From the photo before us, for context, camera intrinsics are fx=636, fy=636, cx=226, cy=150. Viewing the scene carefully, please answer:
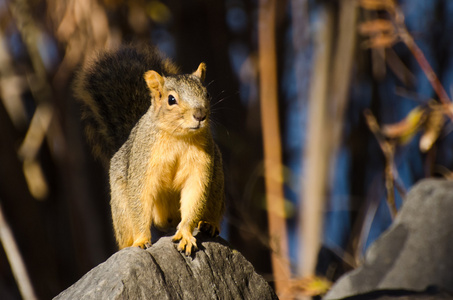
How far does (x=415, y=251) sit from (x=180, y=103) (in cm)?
92

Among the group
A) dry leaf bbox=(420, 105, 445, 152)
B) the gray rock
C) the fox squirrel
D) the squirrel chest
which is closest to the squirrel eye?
the fox squirrel

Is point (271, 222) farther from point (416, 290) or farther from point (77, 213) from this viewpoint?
point (416, 290)

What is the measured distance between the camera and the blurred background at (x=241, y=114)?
3893mm

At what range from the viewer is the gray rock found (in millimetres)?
2057

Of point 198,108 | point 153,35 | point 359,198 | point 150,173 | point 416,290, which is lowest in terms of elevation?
point 359,198

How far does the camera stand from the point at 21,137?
448 centimetres

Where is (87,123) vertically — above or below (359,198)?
above

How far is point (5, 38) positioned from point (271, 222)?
7.21ft

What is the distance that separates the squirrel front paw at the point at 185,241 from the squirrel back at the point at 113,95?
0.57 meters

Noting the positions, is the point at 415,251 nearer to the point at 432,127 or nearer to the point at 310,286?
the point at 432,127

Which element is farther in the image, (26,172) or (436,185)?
(26,172)

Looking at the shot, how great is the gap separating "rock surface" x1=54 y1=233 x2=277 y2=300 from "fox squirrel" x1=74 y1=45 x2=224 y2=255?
0.07m

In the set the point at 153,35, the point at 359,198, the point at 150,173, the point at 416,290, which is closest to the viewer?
the point at 416,290

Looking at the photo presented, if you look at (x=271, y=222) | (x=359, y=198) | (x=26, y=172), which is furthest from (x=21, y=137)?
(x=359, y=198)
